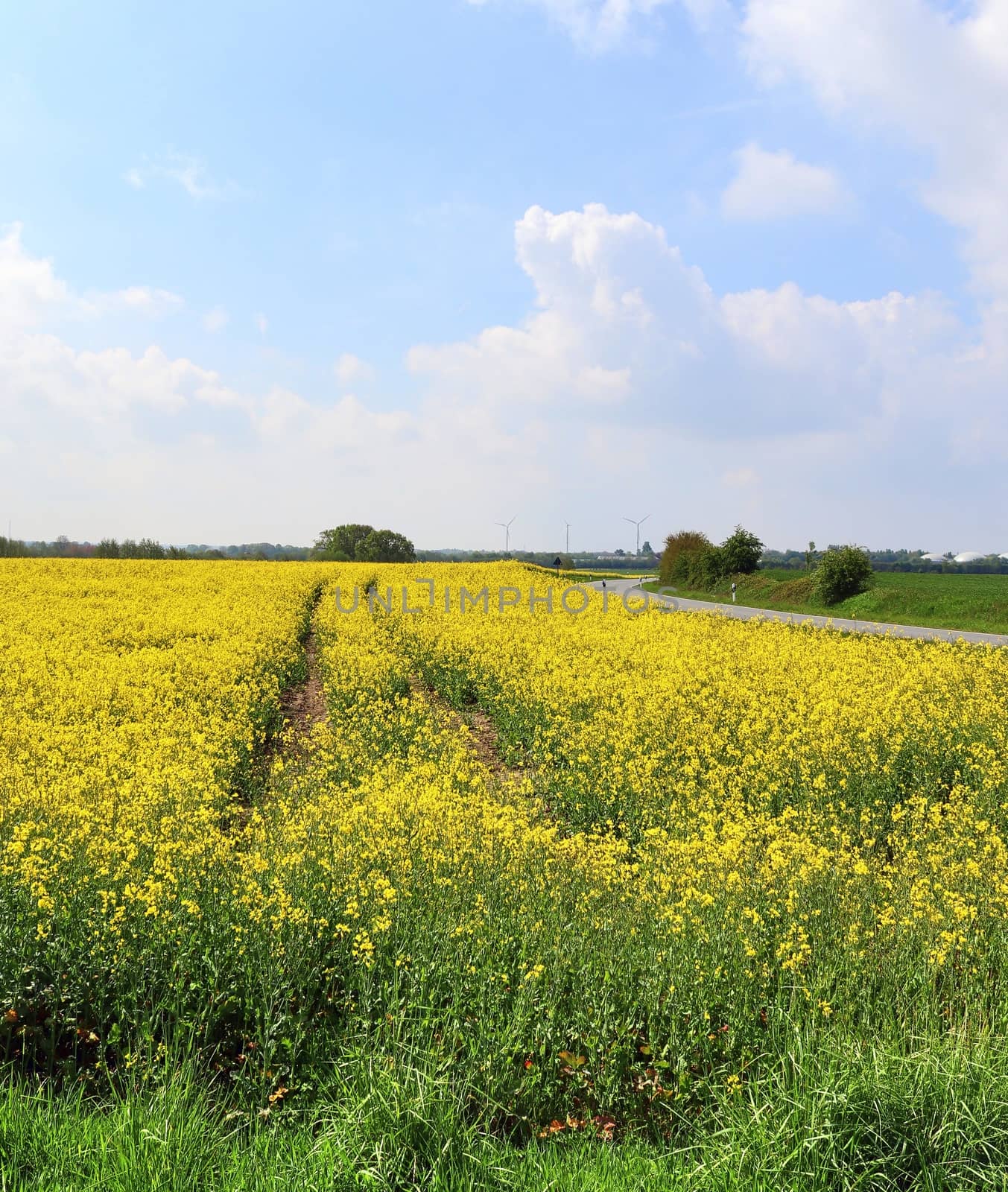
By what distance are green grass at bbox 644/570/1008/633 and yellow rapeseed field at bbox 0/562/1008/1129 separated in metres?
18.1

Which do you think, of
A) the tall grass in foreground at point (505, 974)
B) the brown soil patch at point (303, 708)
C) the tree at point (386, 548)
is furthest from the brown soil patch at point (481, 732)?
the tree at point (386, 548)

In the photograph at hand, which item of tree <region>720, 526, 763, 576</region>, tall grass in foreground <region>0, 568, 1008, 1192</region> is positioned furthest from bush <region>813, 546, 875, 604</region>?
tall grass in foreground <region>0, 568, 1008, 1192</region>

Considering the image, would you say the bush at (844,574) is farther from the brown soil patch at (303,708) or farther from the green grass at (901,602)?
the brown soil patch at (303,708)

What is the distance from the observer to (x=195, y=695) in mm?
11906

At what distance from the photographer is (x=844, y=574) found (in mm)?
37375

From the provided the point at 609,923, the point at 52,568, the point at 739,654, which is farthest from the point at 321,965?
the point at 52,568

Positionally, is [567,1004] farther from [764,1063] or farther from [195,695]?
[195,695]

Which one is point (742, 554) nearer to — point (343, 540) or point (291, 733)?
point (291, 733)

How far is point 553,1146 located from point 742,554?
49126 mm

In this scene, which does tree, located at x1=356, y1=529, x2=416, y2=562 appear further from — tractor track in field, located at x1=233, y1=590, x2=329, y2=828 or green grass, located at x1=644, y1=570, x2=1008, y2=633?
tractor track in field, located at x1=233, y1=590, x2=329, y2=828

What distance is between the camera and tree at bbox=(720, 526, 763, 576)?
49.7 m

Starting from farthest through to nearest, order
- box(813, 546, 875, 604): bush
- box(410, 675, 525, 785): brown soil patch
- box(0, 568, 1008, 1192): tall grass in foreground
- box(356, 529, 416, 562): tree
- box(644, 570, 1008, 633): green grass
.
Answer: box(356, 529, 416, 562): tree
box(813, 546, 875, 604): bush
box(644, 570, 1008, 633): green grass
box(410, 675, 525, 785): brown soil patch
box(0, 568, 1008, 1192): tall grass in foreground

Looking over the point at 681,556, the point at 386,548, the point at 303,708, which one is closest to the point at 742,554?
the point at 681,556

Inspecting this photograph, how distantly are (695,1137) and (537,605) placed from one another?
72.1ft
